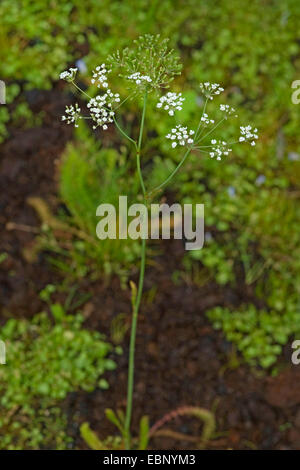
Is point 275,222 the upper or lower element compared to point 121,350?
upper

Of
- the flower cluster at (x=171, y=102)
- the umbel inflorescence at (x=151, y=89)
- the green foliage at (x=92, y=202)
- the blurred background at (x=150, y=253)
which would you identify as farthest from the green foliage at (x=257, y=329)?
the flower cluster at (x=171, y=102)

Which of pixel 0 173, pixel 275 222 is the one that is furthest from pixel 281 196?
pixel 0 173

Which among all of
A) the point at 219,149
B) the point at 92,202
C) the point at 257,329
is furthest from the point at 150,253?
the point at 219,149

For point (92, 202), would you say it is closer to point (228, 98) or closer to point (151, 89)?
point (151, 89)

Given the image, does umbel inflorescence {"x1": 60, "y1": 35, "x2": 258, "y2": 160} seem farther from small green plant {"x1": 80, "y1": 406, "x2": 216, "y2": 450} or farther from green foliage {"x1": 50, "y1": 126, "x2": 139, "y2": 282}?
small green plant {"x1": 80, "y1": 406, "x2": 216, "y2": 450}

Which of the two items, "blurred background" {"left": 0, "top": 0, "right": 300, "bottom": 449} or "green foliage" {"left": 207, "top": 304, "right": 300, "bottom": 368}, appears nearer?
"blurred background" {"left": 0, "top": 0, "right": 300, "bottom": 449}

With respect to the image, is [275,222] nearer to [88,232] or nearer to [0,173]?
[88,232]

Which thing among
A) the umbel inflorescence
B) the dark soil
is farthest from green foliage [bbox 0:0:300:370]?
the umbel inflorescence
